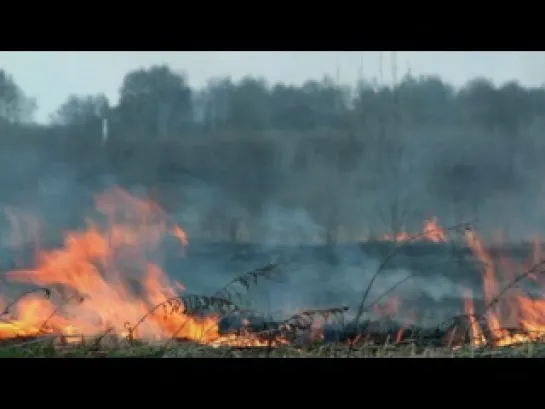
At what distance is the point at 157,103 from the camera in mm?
1820

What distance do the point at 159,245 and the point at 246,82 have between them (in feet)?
1.37

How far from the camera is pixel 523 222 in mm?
1822

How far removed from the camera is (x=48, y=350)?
1.77 m

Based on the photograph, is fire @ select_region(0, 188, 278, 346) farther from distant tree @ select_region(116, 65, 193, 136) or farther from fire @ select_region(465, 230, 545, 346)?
fire @ select_region(465, 230, 545, 346)

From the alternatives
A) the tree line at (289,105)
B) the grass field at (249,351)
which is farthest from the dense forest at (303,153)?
the grass field at (249,351)

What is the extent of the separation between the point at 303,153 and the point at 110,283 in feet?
1.72

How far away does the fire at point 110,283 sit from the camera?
1807 millimetres

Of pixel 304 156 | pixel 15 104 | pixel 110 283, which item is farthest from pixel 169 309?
pixel 15 104

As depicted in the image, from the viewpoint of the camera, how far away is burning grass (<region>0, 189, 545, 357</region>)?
1.80m

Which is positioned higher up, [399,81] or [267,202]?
[399,81]
